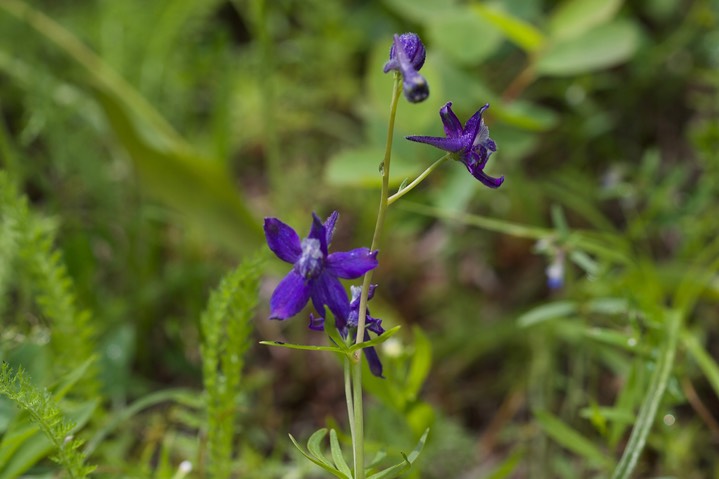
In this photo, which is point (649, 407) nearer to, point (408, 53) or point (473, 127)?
point (473, 127)

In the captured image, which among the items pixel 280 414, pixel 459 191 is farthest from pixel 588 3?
pixel 280 414

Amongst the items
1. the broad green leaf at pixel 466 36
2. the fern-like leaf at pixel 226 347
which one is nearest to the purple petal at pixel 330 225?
the fern-like leaf at pixel 226 347

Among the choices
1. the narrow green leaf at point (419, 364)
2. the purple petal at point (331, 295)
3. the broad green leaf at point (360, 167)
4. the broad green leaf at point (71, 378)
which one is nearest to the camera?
the purple petal at point (331, 295)

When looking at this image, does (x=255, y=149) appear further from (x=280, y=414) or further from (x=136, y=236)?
(x=280, y=414)

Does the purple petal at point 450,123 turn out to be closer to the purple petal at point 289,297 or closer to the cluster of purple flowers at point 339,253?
the cluster of purple flowers at point 339,253

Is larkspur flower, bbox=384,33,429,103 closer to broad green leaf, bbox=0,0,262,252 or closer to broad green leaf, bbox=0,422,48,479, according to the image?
broad green leaf, bbox=0,422,48,479
